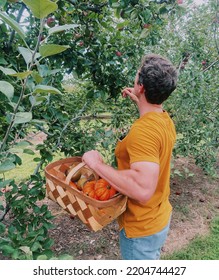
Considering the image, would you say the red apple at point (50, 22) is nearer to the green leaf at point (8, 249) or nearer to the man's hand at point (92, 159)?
the man's hand at point (92, 159)

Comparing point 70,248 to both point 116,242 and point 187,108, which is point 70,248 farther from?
point 187,108

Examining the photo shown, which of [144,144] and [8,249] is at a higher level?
[144,144]

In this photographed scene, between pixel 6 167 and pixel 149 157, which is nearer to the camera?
pixel 6 167

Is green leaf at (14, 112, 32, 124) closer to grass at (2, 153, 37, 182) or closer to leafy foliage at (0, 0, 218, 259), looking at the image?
leafy foliage at (0, 0, 218, 259)

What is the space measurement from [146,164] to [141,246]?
52 cm

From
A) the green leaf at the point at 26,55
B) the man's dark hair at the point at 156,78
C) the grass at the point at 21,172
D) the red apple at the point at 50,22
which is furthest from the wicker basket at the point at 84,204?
the grass at the point at 21,172

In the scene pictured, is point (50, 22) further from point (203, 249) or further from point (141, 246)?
point (203, 249)

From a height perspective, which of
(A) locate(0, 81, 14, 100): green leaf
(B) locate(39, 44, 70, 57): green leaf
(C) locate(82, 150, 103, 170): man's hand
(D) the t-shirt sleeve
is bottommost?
(C) locate(82, 150, 103, 170): man's hand

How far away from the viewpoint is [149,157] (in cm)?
141

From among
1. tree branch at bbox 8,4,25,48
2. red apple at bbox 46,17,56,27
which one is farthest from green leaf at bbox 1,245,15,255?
red apple at bbox 46,17,56,27

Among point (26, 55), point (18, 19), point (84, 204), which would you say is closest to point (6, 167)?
point (26, 55)

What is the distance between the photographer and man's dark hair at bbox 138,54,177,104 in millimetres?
1535
